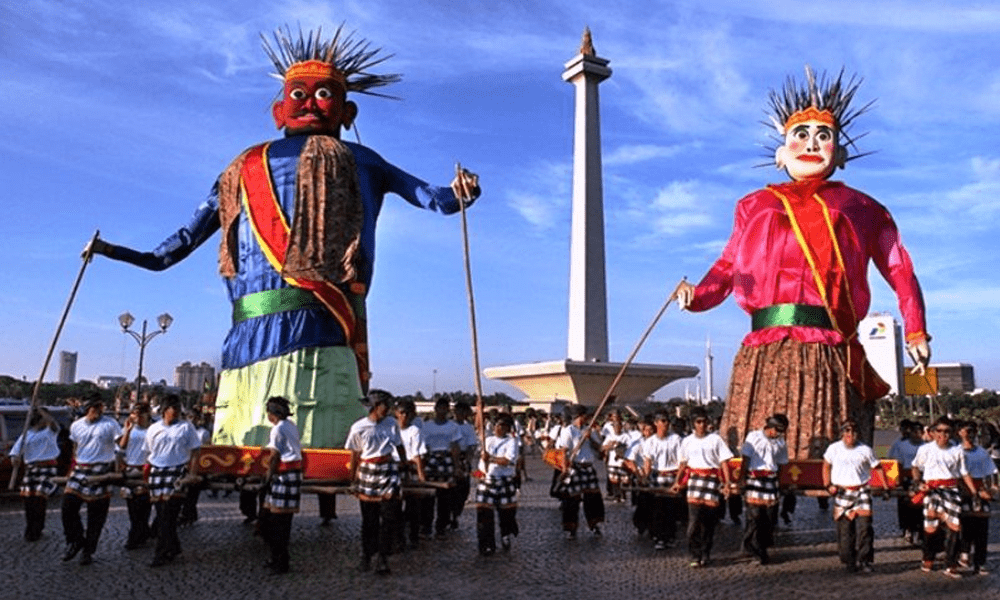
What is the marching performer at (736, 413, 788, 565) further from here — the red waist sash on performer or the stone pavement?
the red waist sash on performer

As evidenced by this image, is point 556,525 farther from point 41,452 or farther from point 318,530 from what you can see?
point 41,452

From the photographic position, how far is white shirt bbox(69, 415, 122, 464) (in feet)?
29.1

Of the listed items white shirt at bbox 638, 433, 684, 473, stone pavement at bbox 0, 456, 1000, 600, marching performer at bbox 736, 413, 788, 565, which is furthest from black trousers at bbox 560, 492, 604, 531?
marching performer at bbox 736, 413, 788, 565

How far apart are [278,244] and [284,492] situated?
10.2ft

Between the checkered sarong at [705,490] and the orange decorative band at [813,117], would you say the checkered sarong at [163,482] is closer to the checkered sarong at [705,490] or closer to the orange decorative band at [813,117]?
the checkered sarong at [705,490]

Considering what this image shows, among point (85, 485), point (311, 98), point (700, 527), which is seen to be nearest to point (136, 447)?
point (85, 485)

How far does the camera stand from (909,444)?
10594 millimetres

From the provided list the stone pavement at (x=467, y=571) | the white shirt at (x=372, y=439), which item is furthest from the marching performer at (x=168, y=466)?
the white shirt at (x=372, y=439)

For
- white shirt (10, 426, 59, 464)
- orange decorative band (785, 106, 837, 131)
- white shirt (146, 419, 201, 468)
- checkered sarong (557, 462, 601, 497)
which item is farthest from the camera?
orange decorative band (785, 106, 837, 131)

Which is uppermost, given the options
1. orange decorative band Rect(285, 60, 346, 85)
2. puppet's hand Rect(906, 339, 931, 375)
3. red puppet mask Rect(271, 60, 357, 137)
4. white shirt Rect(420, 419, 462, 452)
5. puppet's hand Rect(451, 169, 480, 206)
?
orange decorative band Rect(285, 60, 346, 85)

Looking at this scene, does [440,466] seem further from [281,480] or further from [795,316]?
[795,316]

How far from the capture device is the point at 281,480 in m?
7.93

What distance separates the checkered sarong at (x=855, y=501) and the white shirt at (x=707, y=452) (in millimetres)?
1071

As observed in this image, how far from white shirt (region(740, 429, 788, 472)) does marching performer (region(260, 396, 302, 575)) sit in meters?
4.24
